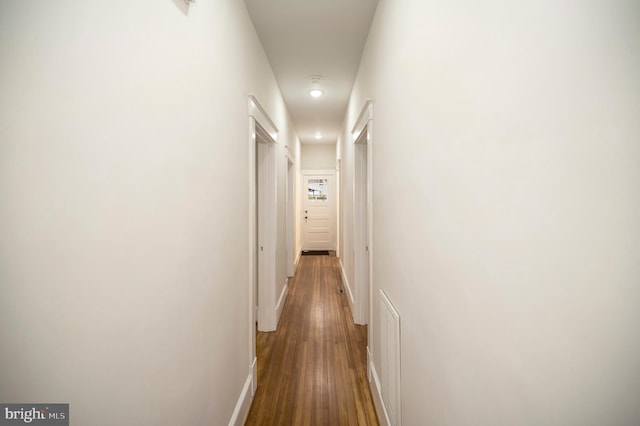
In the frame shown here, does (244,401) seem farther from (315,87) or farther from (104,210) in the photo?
(315,87)

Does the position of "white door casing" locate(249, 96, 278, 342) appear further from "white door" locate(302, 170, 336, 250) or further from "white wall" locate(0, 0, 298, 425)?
"white door" locate(302, 170, 336, 250)

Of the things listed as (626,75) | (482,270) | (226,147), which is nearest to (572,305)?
(482,270)

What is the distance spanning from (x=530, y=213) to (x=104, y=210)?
1.00m

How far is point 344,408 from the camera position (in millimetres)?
2008

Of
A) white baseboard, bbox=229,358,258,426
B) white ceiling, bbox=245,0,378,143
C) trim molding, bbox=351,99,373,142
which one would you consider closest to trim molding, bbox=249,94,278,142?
white ceiling, bbox=245,0,378,143

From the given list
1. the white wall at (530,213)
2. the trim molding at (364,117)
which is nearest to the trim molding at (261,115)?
the trim molding at (364,117)

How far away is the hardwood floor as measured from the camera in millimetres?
1948

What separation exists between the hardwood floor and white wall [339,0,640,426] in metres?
1.11

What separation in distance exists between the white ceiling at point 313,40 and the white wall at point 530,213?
3.75ft

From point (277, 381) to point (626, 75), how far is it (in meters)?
2.59

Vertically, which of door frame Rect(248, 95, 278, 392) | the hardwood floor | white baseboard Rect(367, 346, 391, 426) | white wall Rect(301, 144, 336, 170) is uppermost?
white wall Rect(301, 144, 336, 170)

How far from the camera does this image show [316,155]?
24.0ft

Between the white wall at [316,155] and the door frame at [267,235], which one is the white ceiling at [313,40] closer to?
the door frame at [267,235]

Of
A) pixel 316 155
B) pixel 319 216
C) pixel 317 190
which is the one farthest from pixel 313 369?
pixel 316 155
